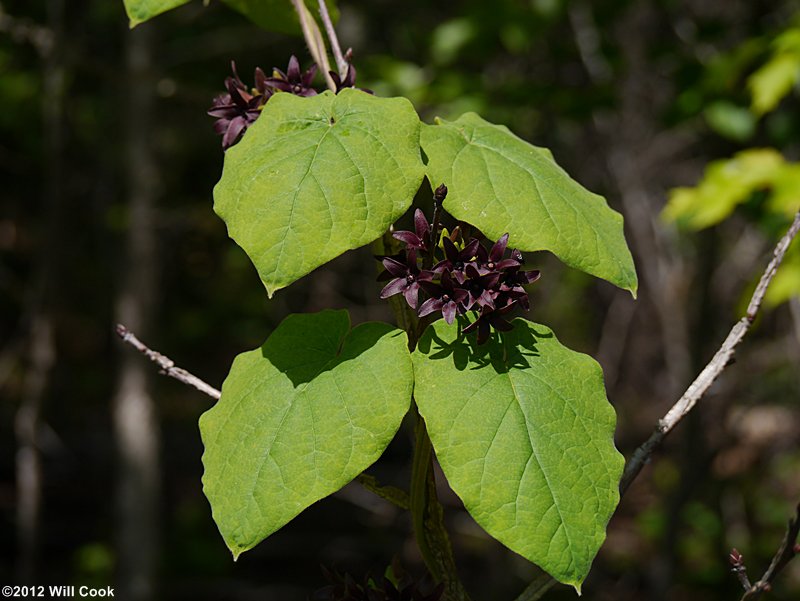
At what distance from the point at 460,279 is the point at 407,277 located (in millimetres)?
60

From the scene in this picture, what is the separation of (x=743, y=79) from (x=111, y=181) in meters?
5.25

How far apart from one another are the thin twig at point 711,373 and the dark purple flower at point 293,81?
1.97 feet

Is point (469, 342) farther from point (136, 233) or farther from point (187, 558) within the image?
point (187, 558)

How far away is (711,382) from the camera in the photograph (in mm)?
990

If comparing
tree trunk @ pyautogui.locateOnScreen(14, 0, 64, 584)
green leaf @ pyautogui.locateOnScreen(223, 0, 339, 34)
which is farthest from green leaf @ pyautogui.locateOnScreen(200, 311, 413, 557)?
tree trunk @ pyautogui.locateOnScreen(14, 0, 64, 584)

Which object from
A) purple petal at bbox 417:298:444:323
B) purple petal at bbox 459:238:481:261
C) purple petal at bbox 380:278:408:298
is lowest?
purple petal at bbox 417:298:444:323

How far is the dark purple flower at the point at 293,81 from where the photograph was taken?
1038 mm

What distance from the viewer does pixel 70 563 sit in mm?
6105

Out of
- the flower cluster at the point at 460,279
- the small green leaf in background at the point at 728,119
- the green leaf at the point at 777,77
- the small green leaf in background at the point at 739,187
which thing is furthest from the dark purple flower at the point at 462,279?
the small green leaf in background at the point at 728,119

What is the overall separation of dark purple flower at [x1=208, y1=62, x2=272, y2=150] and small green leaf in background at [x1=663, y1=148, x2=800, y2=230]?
194cm

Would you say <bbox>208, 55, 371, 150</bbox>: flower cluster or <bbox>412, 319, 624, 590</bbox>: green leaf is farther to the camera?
<bbox>208, 55, 371, 150</bbox>: flower cluster

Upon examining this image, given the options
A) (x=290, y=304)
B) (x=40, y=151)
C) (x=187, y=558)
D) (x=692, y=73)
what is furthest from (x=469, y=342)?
(x=290, y=304)

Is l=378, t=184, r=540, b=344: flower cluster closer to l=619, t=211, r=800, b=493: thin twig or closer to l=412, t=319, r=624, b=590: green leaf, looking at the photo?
l=412, t=319, r=624, b=590: green leaf

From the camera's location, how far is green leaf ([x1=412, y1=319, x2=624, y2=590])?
2.56ft
